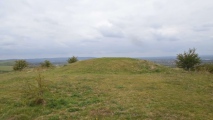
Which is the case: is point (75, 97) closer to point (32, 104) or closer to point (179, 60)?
point (32, 104)

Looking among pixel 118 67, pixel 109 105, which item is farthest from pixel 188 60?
pixel 109 105

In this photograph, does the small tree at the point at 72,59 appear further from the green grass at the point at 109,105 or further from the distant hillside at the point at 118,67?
the green grass at the point at 109,105

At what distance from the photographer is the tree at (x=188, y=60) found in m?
27.2

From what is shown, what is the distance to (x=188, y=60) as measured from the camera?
27.4 meters

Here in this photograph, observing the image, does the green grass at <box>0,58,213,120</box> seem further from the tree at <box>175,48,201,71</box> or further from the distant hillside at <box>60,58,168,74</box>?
the tree at <box>175,48,201,71</box>

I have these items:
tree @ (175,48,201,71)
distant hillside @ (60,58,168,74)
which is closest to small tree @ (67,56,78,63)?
distant hillside @ (60,58,168,74)

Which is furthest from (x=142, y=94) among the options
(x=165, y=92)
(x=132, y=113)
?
(x=132, y=113)

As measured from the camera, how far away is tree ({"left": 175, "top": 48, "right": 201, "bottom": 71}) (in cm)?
2720

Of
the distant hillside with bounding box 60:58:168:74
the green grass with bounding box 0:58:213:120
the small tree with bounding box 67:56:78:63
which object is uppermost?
the small tree with bounding box 67:56:78:63

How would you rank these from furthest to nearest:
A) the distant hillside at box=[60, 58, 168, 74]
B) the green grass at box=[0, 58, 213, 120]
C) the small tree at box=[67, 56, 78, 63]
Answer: the small tree at box=[67, 56, 78, 63], the distant hillside at box=[60, 58, 168, 74], the green grass at box=[0, 58, 213, 120]

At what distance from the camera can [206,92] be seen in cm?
1144

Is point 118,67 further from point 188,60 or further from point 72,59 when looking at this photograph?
point 72,59

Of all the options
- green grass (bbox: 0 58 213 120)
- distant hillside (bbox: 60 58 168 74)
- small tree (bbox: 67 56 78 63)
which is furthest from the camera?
small tree (bbox: 67 56 78 63)

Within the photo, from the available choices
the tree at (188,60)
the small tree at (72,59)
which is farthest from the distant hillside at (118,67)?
the small tree at (72,59)
